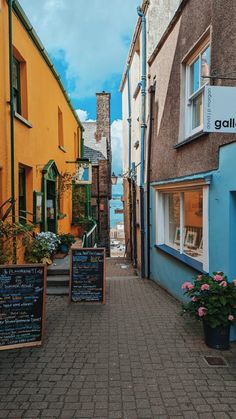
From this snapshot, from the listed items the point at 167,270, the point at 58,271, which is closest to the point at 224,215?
the point at 167,270

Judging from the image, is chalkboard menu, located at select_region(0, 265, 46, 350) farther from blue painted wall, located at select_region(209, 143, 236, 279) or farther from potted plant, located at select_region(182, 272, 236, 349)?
blue painted wall, located at select_region(209, 143, 236, 279)

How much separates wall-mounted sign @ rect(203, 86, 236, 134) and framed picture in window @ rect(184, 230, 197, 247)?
305 cm

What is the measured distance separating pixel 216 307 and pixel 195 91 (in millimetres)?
4114

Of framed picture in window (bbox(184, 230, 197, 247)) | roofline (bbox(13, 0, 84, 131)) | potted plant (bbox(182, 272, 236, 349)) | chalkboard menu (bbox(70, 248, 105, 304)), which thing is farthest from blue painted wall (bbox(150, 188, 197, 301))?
roofline (bbox(13, 0, 84, 131))

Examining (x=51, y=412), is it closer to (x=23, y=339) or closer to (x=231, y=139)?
Result: (x=23, y=339)

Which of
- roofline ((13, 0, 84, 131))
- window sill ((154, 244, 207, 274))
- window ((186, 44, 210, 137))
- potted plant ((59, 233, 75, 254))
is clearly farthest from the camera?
potted plant ((59, 233, 75, 254))

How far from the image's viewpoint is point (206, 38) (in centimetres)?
515

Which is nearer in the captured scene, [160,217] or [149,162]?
[160,217]

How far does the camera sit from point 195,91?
19.1ft

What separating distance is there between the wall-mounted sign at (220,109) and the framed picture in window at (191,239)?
3045 millimetres

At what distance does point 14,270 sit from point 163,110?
17.8 ft

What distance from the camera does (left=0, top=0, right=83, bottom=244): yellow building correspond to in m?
5.80

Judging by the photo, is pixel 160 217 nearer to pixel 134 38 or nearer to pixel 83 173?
pixel 83 173

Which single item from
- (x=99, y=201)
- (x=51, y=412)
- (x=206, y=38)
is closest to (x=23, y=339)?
(x=51, y=412)
